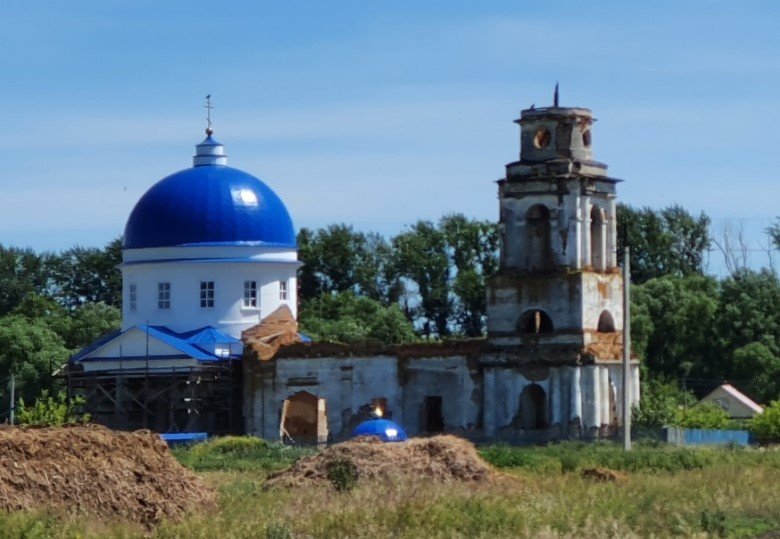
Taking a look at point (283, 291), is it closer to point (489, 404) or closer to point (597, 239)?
point (489, 404)

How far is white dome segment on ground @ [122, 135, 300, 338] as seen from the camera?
187 ft

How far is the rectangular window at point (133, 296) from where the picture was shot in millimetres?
58375

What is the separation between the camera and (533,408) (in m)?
52.6

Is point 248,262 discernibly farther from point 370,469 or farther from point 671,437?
point 370,469

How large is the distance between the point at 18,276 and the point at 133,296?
32.4 metres

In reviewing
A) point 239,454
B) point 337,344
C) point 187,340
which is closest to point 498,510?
point 239,454

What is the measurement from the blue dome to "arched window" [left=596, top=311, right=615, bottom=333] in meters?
9.86

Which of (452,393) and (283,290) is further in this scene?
(283,290)

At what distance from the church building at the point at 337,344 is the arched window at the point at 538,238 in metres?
0.03

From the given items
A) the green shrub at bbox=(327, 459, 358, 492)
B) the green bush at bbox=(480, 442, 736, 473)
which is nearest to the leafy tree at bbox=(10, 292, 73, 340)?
the green bush at bbox=(480, 442, 736, 473)

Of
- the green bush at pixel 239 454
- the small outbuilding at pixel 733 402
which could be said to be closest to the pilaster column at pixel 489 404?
the green bush at pixel 239 454

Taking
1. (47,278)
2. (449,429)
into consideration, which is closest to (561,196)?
(449,429)

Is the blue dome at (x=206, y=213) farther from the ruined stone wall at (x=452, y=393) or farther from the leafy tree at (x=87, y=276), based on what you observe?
the leafy tree at (x=87, y=276)

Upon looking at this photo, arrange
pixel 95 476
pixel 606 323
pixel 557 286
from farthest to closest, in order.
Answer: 1. pixel 606 323
2. pixel 557 286
3. pixel 95 476
